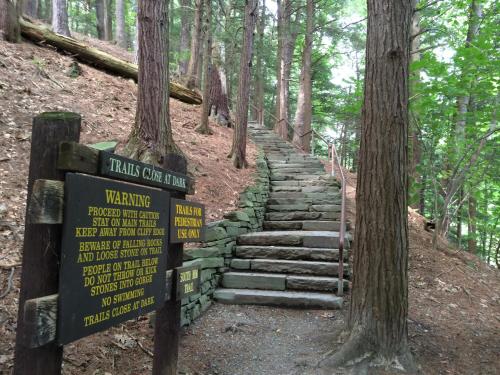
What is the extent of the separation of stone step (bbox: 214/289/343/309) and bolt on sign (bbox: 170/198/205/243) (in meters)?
2.39

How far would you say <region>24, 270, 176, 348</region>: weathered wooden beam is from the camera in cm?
168

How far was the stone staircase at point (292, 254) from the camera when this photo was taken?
5480mm

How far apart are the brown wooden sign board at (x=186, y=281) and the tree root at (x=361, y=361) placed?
161cm

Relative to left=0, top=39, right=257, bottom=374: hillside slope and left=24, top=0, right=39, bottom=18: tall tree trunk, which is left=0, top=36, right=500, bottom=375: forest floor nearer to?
left=0, top=39, right=257, bottom=374: hillside slope

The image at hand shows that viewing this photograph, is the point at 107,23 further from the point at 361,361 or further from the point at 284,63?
the point at 361,361

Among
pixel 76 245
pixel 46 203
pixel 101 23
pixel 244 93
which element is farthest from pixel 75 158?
pixel 101 23

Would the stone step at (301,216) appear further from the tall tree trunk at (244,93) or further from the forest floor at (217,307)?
the tall tree trunk at (244,93)

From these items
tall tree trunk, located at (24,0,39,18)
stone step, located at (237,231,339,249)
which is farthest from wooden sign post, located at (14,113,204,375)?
tall tree trunk, located at (24,0,39,18)

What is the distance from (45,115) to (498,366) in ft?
16.2

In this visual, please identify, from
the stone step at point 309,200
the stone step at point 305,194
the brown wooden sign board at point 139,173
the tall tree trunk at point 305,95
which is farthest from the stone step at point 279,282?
the tall tree trunk at point 305,95

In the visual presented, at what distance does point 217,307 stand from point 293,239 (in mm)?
1964

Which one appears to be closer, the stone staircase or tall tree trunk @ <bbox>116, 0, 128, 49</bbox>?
the stone staircase

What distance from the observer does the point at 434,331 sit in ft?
15.8

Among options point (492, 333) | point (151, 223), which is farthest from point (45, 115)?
point (492, 333)
